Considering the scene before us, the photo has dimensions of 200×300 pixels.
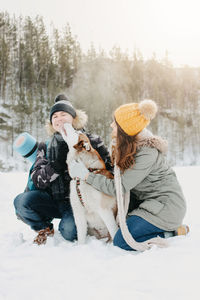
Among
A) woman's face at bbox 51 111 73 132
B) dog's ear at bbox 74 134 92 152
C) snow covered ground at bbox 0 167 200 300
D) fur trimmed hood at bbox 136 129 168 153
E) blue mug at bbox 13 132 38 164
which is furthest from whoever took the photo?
blue mug at bbox 13 132 38 164

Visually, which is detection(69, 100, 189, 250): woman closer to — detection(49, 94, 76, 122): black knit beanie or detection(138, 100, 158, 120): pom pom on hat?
detection(138, 100, 158, 120): pom pom on hat

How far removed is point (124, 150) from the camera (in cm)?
192

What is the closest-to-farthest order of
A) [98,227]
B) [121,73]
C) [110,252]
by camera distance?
1. [110,252]
2. [98,227]
3. [121,73]

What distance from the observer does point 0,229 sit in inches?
110

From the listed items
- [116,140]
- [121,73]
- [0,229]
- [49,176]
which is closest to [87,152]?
[116,140]

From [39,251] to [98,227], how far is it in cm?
54

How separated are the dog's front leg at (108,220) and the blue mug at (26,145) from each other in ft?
3.40

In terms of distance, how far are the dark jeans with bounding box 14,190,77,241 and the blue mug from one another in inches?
17.1

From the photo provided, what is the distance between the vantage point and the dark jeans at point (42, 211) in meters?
2.24

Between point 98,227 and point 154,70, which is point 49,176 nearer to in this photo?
point 98,227

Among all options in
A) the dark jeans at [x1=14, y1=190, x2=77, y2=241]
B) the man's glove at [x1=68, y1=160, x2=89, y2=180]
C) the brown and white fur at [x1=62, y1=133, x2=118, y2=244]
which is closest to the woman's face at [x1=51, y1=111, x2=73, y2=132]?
the brown and white fur at [x1=62, y1=133, x2=118, y2=244]

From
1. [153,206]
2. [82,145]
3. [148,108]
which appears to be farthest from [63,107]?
[153,206]

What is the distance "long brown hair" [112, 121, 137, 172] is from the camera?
189 cm

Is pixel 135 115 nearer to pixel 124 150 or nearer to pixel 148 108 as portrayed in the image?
pixel 148 108
